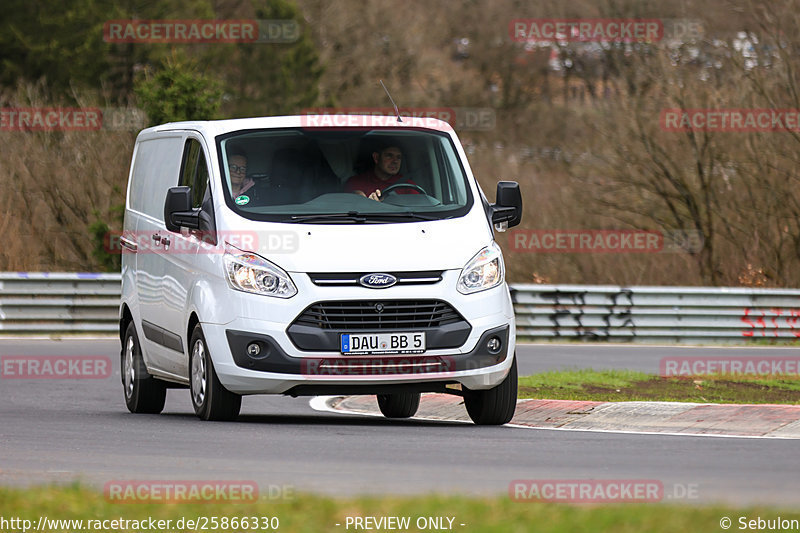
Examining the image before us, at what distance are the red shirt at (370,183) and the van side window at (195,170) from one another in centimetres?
107

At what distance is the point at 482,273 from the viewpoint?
1102cm

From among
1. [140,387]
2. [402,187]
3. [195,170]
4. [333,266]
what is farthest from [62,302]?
[333,266]

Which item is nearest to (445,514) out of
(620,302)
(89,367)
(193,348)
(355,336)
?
(355,336)

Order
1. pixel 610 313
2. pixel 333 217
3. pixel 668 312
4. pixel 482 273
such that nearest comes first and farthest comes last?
pixel 482 273 < pixel 333 217 < pixel 668 312 < pixel 610 313

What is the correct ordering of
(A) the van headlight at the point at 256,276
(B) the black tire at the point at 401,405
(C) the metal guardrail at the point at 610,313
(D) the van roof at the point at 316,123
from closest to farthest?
(A) the van headlight at the point at 256,276, (D) the van roof at the point at 316,123, (B) the black tire at the point at 401,405, (C) the metal guardrail at the point at 610,313

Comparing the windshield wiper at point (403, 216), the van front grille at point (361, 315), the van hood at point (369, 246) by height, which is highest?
the windshield wiper at point (403, 216)

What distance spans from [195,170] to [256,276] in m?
1.61

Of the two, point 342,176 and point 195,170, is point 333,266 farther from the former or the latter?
point 195,170

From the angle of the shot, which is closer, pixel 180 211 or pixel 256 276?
pixel 256 276

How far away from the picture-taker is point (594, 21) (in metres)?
44.5

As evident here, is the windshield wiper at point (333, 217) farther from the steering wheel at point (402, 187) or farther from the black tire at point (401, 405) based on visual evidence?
the black tire at point (401, 405)

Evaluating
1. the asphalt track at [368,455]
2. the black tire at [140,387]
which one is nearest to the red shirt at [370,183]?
the asphalt track at [368,455]

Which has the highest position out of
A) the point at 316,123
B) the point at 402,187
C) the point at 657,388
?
the point at 316,123

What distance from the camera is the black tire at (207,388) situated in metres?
11.1
